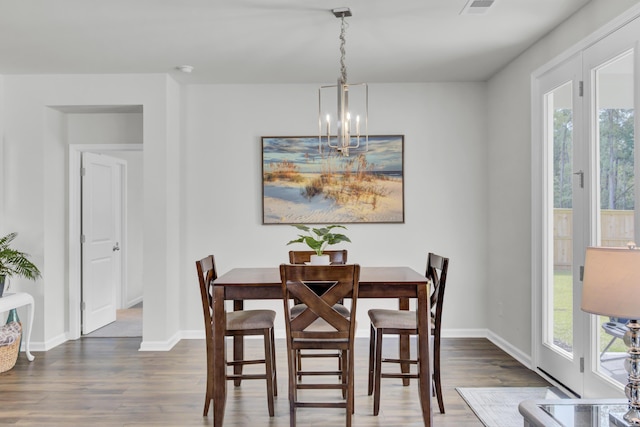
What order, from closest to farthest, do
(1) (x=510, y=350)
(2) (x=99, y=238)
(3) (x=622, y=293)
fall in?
(3) (x=622, y=293)
(1) (x=510, y=350)
(2) (x=99, y=238)

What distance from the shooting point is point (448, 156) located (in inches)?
201

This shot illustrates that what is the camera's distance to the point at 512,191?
4426 millimetres

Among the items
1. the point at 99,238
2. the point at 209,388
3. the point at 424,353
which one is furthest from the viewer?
the point at 99,238

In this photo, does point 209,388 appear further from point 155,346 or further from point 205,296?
point 155,346

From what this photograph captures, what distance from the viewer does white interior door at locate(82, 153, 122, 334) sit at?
528cm

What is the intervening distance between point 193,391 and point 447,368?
1.98m

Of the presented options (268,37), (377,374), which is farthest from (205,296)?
(268,37)

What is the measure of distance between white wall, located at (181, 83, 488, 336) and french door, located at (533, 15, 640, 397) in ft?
3.92

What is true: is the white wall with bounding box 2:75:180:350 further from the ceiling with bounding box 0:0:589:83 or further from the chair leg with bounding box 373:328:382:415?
the chair leg with bounding box 373:328:382:415

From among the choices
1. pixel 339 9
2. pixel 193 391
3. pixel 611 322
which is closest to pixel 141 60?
pixel 339 9

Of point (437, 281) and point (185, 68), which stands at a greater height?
point (185, 68)

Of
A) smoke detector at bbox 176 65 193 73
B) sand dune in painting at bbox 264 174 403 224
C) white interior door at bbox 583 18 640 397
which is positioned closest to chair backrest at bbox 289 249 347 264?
sand dune in painting at bbox 264 174 403 224

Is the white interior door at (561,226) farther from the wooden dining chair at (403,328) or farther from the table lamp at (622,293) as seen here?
the table lamp at (622,293)

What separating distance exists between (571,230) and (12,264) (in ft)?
15.1
